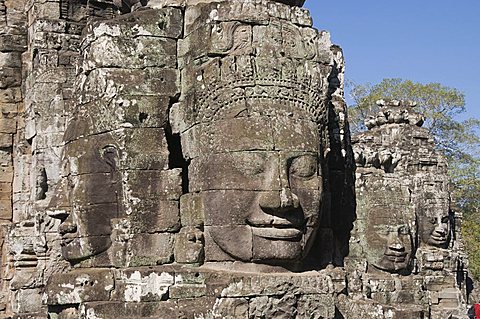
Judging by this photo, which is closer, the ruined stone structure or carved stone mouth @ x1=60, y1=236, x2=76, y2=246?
the ruined stone structure

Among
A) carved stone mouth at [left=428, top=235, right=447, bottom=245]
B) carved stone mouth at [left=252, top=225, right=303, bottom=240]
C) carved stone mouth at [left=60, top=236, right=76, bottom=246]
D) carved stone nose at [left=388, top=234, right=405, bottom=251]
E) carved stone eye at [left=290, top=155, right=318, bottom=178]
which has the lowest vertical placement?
carved stone mouth at [left=428, top=235, right=447, bottom=245]

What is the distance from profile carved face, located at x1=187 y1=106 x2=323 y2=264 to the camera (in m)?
6.50

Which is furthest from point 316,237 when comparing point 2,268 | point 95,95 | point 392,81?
point 392,81

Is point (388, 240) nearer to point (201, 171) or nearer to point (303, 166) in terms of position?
point (303, 166)

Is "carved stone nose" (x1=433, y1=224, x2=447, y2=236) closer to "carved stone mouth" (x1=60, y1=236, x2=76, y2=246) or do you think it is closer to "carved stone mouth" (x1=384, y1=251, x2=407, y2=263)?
"carved stone mouth" (x1=384, y1=251, x2=407, y2=263)

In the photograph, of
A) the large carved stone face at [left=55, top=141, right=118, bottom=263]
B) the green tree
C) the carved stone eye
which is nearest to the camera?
the carved stone eye

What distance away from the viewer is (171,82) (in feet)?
23.4

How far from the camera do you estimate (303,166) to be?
669cm

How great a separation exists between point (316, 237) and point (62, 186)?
2.40 m

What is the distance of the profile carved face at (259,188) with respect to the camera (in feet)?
21.3

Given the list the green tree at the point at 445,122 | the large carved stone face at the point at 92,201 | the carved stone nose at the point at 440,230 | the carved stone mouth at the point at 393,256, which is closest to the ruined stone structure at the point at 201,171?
the large carved stone face at the point at 92,201

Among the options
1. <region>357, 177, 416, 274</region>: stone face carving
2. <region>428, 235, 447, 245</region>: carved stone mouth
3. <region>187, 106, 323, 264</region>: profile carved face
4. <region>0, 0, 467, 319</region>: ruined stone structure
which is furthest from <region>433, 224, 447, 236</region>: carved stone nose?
<region>187, 106, 323, 264</region>: profile carved face

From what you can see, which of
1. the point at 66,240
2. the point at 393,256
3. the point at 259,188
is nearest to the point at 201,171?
the point at 259,188

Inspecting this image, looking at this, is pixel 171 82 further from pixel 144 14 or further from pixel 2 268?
pixel 2 268
